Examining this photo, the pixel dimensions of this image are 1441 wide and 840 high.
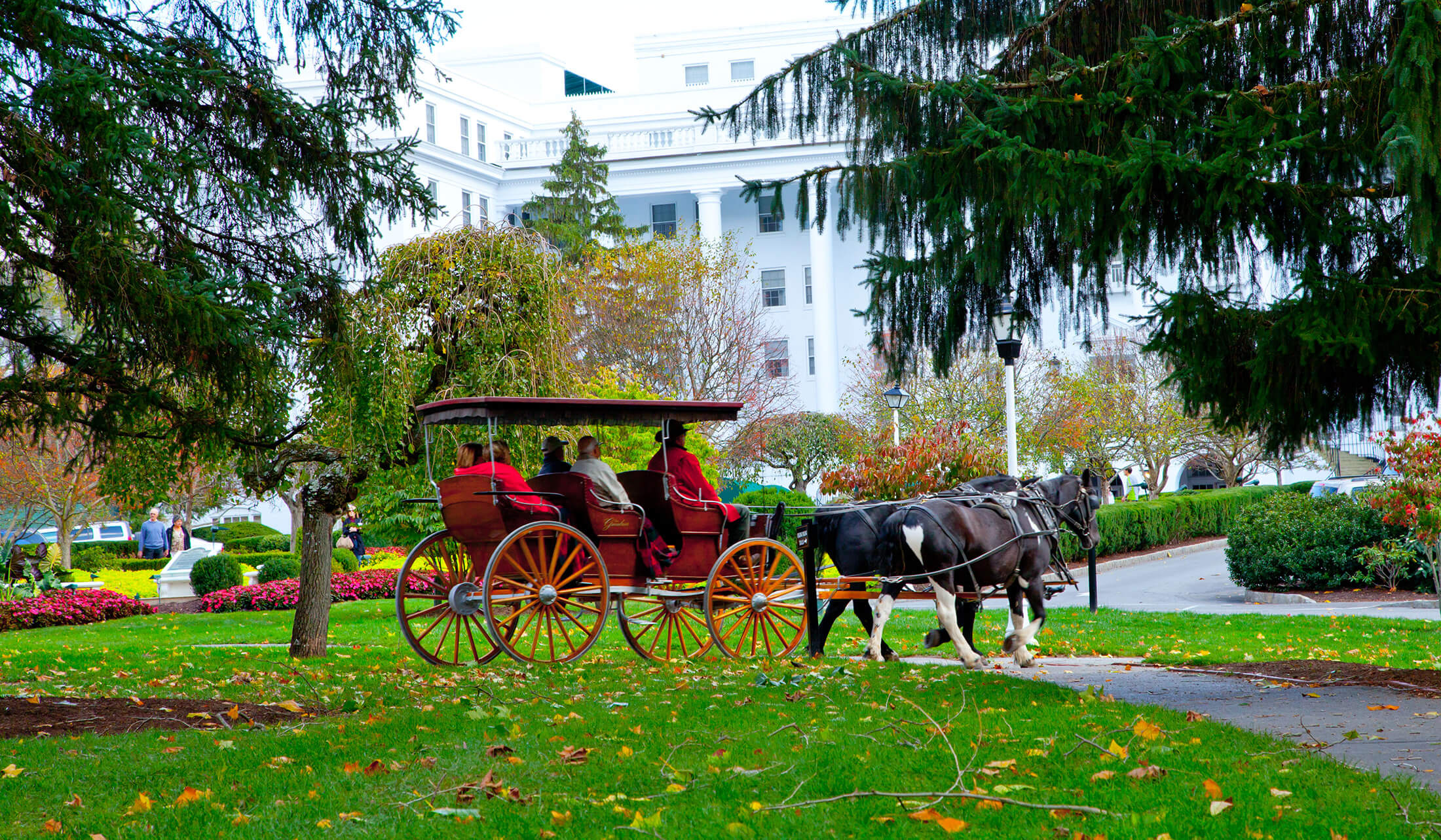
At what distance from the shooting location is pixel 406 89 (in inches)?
426

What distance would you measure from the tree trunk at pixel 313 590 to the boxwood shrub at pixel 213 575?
1449 centimetres

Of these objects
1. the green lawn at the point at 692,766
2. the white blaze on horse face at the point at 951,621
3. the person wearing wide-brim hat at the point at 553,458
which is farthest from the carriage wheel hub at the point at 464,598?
the white blaze on horse face at the point at 951,621

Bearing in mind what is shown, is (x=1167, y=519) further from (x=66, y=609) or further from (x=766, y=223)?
(x=66, y=609)

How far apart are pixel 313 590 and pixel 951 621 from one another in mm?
7007

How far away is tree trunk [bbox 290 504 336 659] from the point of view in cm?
1331

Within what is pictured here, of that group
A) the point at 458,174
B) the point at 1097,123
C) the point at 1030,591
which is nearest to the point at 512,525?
the point at 1030,591

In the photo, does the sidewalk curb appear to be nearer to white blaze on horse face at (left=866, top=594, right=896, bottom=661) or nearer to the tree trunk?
white blaze on horse face at (left=866, top=594, right=896, bottom=661)

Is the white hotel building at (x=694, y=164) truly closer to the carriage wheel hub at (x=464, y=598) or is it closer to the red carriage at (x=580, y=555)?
the red carriage at (x=580, y=555)

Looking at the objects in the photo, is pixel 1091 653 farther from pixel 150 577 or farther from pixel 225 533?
pixel 225 533

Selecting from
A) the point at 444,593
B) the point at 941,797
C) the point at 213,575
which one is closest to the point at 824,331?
the point at 213,575

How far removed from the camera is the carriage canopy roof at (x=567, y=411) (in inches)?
418

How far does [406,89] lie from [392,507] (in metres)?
11.8

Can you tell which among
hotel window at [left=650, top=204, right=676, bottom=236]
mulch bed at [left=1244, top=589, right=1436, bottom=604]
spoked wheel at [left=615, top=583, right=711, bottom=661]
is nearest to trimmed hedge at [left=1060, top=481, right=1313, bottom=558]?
mulch bed at [left=1244, top=589, right=1436, bottom=604]

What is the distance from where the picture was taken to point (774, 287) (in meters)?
48.5
